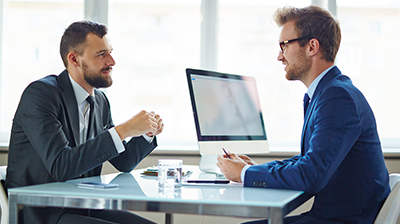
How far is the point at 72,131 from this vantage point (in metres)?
1.52

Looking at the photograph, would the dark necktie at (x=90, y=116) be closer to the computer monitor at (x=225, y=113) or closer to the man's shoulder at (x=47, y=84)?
the man's shoulder at (x=47, y=84)

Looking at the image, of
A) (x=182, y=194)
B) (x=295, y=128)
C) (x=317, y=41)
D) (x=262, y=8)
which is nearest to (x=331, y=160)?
(x=182, y=194)

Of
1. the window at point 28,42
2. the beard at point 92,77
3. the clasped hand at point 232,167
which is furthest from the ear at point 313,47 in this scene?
the window at point 28,42

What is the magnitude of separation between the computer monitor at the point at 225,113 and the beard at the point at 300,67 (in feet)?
1.18

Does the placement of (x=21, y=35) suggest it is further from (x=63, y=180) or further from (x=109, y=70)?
(x=63, y=180)

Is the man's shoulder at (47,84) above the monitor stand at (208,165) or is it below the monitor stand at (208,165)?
above

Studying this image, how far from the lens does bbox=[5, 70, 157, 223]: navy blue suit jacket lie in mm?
1319

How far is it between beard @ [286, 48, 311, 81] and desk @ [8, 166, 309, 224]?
2.13 ft

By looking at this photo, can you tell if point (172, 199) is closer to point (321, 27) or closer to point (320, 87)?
point (320, 87)

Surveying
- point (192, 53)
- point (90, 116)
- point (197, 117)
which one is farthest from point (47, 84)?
point (192, 53)

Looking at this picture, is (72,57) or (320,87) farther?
(72,57)

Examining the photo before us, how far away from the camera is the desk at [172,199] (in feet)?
3.08

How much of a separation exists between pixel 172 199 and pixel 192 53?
2.21 m

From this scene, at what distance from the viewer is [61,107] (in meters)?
1.51
